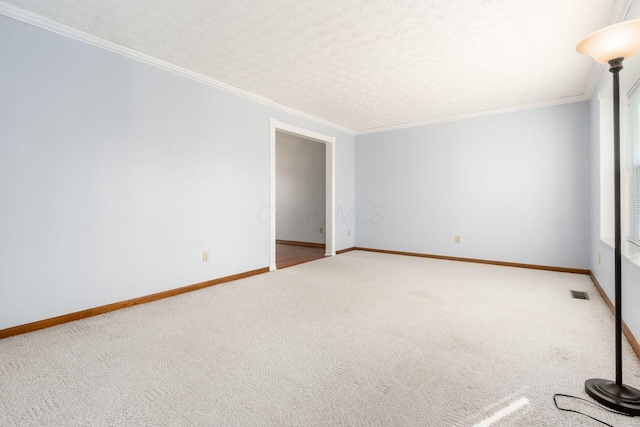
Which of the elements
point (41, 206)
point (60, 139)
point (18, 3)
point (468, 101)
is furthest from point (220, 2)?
point (468, 101)

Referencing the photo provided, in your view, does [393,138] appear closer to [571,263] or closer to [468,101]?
[468,101]

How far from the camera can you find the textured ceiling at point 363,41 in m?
2.11

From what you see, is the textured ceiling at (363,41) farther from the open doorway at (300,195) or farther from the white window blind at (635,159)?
the open doorway at (300,195)

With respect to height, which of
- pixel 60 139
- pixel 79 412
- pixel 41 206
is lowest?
pixel 79 412

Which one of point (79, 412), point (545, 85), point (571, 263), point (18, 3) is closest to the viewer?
point (79, 412)

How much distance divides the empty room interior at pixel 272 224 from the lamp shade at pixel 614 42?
0.30 ft

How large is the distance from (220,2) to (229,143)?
1723mm

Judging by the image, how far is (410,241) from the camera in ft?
17.3

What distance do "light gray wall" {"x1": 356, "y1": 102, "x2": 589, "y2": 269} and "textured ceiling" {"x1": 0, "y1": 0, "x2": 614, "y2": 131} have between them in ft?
2.05

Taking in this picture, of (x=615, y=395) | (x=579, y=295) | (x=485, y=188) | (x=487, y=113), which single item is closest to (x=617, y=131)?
(x=615, y=395)

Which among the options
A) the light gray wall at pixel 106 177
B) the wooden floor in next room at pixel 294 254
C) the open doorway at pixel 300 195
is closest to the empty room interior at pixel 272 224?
the light gray wall at pixel 106 177

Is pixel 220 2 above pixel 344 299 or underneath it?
above

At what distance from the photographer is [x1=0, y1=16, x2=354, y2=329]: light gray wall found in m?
2.17

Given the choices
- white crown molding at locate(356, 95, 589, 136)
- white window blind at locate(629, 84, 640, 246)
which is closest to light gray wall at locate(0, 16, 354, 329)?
white crown molding at locate(356, 95, 589, 136)
